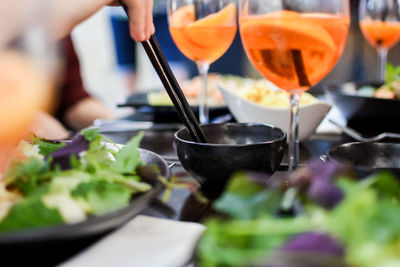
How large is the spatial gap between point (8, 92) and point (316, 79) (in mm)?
521

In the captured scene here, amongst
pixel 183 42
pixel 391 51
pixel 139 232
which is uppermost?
pixel 183 42

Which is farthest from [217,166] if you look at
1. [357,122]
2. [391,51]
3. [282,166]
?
[391,51]

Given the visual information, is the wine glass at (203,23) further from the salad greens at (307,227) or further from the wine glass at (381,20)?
the wine glass at (381,20)

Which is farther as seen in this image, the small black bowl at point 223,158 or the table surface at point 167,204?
the small black bowl at point 223,158

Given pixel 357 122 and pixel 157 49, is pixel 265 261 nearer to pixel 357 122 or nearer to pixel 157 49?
pixel 157 49

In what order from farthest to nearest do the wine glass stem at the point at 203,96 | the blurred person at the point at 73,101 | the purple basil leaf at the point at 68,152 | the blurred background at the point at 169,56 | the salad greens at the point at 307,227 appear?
1. the blurred background at the point at 169,56
2. the blurred person at the point at 73,101
3. the wine glass stem at the point at 203,96
4. the purple basil leaf at the point at 68,152
5. the salad greens at the point at 307,227

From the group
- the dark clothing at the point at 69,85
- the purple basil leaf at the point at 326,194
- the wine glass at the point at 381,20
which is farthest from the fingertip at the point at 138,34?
the wine glass at the point at 381,20

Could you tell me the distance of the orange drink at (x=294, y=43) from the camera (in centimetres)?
74

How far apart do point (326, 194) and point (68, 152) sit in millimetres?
354

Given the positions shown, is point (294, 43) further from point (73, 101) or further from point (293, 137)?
point (73, 101)

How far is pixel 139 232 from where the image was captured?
0.51 metres

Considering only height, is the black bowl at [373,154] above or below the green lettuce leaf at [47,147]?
below

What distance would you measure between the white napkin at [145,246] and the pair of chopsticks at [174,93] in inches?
10.1

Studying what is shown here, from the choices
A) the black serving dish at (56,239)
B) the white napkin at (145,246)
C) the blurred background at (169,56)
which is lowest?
the blurred background at (169,56)
